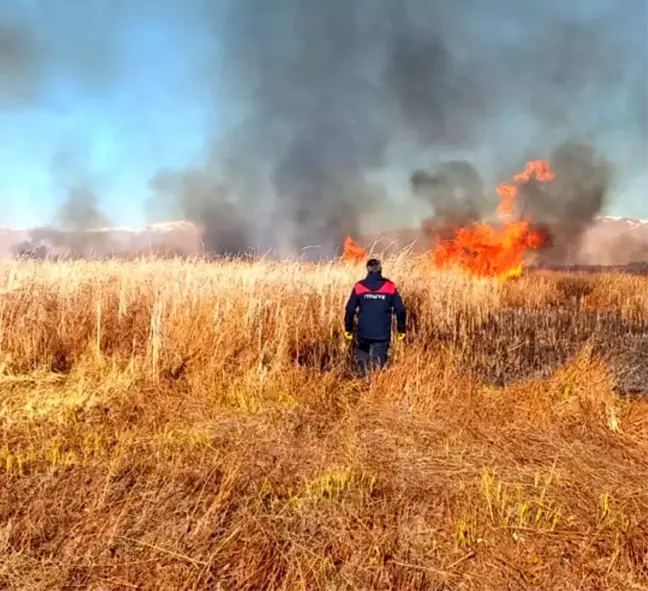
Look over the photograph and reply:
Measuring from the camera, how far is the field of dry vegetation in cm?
285

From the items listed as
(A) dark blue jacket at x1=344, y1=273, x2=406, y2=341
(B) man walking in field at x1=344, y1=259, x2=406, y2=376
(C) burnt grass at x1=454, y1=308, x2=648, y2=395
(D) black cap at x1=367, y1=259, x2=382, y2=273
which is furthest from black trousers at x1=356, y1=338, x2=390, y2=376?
(C) burnt grass at x1=454, y1=308, x2=648, y2=395

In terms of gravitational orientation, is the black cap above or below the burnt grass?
above

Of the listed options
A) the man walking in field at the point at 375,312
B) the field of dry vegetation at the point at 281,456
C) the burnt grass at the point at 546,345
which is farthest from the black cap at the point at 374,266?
the burnt grass at the point at 546,345

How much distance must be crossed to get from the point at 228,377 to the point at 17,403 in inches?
80.1

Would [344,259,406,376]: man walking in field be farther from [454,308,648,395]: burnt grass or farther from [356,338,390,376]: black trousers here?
[454,308,648,395]: burnt grass

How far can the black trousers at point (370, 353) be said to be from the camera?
699 cm

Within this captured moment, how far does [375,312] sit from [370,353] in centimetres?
55

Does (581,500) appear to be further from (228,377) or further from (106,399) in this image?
(106,399)

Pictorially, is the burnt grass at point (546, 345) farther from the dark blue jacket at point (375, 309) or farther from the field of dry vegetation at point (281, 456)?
the dark blue jacket at point (375, 309)

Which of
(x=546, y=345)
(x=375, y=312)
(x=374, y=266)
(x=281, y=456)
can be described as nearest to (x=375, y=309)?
(x=375, y=312)

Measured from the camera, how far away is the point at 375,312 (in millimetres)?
6988

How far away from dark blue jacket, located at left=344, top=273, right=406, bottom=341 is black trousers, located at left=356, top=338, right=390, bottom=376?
12cm

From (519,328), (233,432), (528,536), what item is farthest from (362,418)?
(519,328)

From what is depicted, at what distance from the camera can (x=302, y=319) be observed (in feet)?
27.5
